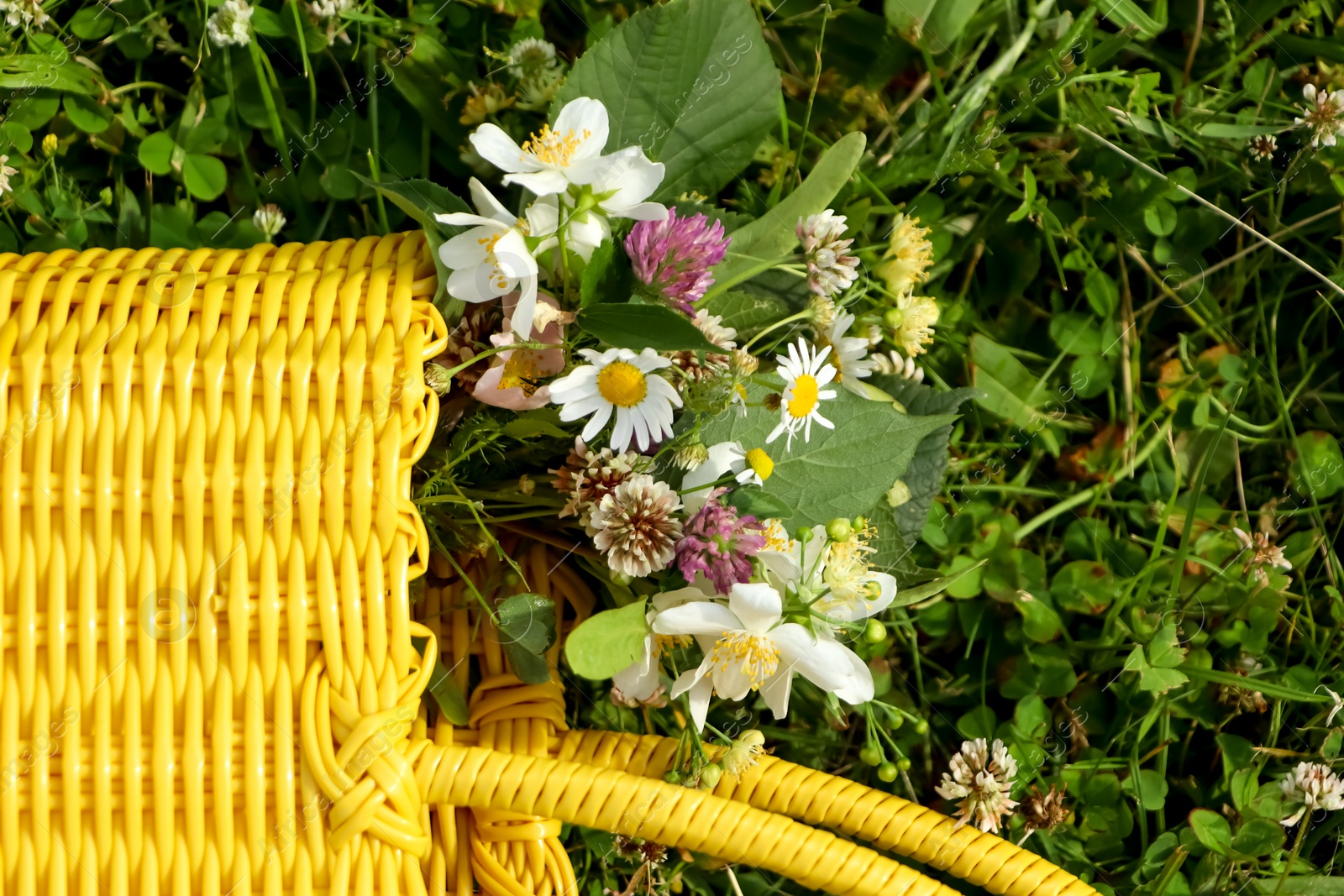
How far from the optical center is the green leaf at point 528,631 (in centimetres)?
67

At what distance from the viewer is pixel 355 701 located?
578 millimetres

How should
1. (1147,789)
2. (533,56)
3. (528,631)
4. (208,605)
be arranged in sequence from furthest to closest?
1. (1147,789)
2. (533,56)
3. (528,631)
4. (208,605)

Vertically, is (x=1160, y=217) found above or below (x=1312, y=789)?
above

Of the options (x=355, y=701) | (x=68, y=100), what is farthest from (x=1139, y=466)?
(x=68, y=100)

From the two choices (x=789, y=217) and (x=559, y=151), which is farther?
(x=789, y=217)

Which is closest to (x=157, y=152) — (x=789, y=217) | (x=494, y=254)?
(x=494, y=254)

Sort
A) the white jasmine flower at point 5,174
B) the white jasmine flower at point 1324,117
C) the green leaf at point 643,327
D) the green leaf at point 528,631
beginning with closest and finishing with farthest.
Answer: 1. the green leaf at point 643,327
2. the green leaf at point 528,631
3. the white jasmine flower at point 5,174
4. the white jasmine flower at point 1324,117

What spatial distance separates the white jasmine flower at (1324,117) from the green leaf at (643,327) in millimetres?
717

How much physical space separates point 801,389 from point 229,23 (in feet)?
1.92

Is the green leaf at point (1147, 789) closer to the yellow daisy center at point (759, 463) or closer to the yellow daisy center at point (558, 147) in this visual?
the yellow daisy center at point (759, 463)

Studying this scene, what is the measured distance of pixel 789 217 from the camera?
0.73m

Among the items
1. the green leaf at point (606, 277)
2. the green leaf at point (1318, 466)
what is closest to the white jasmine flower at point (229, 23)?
the green leaf at point (606, 277)

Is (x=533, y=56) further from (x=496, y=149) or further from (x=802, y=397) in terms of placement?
(x=802, y=397)

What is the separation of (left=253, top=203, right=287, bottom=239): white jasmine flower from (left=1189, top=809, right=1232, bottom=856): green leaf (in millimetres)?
979
